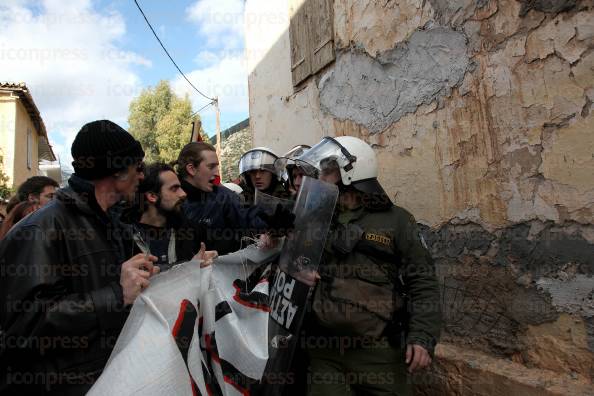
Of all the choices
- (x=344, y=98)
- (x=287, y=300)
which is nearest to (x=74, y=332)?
(x=287, y=300)

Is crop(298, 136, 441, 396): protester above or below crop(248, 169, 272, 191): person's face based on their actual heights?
below

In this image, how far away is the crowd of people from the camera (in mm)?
1456

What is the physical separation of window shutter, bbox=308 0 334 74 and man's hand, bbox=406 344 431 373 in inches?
106

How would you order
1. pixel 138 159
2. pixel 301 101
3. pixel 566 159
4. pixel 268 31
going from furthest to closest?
pixel 268 31 → pixel 301 101 → pixel 566 159 → pixel 138 159

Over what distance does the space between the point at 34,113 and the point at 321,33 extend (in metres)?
18.0

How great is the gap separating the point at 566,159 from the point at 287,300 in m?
1.48

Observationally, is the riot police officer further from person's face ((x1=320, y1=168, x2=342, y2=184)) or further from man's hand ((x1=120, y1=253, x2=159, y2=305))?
man's hand ((x1=120, y1=253, x2=159, y2=305))

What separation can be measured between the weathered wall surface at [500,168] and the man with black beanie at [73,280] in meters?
1.77

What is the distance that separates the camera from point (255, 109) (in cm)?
590

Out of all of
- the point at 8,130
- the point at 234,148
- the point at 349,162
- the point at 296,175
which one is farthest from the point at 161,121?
the point at 349,162

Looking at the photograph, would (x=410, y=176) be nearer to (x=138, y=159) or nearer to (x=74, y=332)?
(x=138, y=159)

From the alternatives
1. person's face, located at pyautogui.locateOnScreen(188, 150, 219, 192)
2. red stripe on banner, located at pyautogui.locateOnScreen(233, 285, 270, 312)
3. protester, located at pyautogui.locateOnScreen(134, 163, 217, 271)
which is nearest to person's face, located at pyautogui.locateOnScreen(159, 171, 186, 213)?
protester, located at pyautogui.locateOnScreen(134, 163, 217, 271)

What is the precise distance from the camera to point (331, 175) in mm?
2459

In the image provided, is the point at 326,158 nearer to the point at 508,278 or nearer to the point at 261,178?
the point at 508,278
